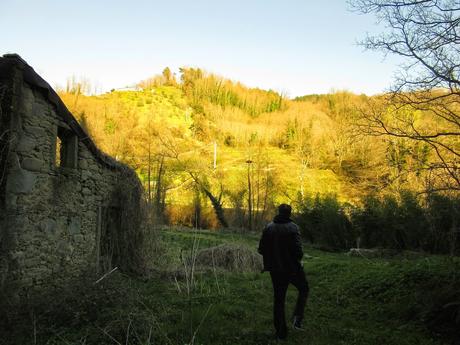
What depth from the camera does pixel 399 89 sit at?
918cm

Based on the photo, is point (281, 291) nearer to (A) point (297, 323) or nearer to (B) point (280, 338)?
(B) point (280, 338)

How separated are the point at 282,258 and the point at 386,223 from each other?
16141 mm

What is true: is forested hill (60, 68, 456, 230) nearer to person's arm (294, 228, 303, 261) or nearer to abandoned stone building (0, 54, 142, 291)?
person's arm (294, 228, 303, 261)

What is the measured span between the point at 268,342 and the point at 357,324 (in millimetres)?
2234

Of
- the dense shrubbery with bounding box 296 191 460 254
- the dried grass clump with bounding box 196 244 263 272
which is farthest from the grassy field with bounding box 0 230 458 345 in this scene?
the dense shrubbery with bounding box 296 191 460 254

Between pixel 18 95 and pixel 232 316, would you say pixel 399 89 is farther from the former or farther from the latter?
pixel 18 95

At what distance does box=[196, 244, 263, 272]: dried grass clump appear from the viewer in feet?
45.5

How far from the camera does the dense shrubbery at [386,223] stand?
56.9ft

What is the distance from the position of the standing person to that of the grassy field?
442 millimetres

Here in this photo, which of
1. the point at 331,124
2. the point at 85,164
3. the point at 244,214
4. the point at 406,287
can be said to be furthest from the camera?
the point at 331,124

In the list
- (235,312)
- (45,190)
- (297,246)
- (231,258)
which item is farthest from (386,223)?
(45,190)

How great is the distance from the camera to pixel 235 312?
7.45m

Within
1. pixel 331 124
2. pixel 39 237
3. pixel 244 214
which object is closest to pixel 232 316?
pixel 39 237

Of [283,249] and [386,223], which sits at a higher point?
[283,249]
